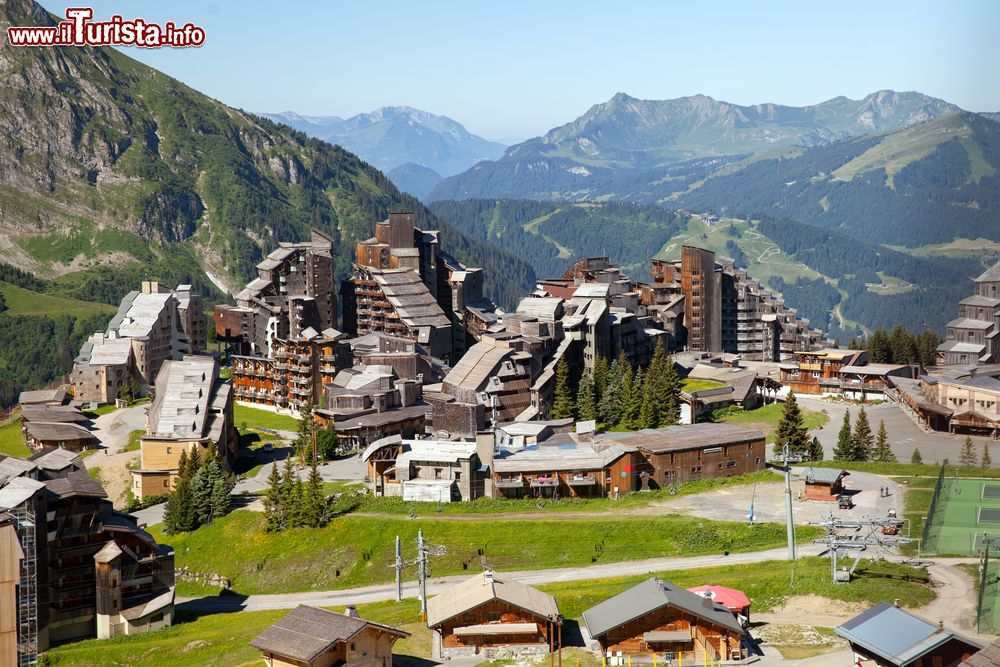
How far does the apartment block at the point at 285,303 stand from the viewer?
506 feet

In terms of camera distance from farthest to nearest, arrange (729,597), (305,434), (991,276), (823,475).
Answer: (991,276) < (305,434) < (823,475) < (729,597)

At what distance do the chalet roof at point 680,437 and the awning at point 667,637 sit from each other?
37125 millimetres

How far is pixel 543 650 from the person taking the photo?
69.1m

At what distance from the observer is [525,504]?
98.4 meters

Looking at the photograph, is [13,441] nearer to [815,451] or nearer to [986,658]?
[815,451]

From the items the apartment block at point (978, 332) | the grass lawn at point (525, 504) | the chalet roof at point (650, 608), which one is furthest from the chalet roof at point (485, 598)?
the apartment block at point (978, 332)

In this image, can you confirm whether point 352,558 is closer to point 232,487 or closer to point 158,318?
point 232,487

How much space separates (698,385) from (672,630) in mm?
78349

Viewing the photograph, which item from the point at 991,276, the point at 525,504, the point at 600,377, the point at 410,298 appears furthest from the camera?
the point at 991,276

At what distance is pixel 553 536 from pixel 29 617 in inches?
1438

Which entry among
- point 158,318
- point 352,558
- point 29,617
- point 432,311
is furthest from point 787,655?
point 158,318

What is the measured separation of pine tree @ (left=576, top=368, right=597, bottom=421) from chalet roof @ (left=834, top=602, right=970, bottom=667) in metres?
63.4

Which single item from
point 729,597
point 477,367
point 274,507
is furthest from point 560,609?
point 477,367

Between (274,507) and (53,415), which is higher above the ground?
(53,415)
